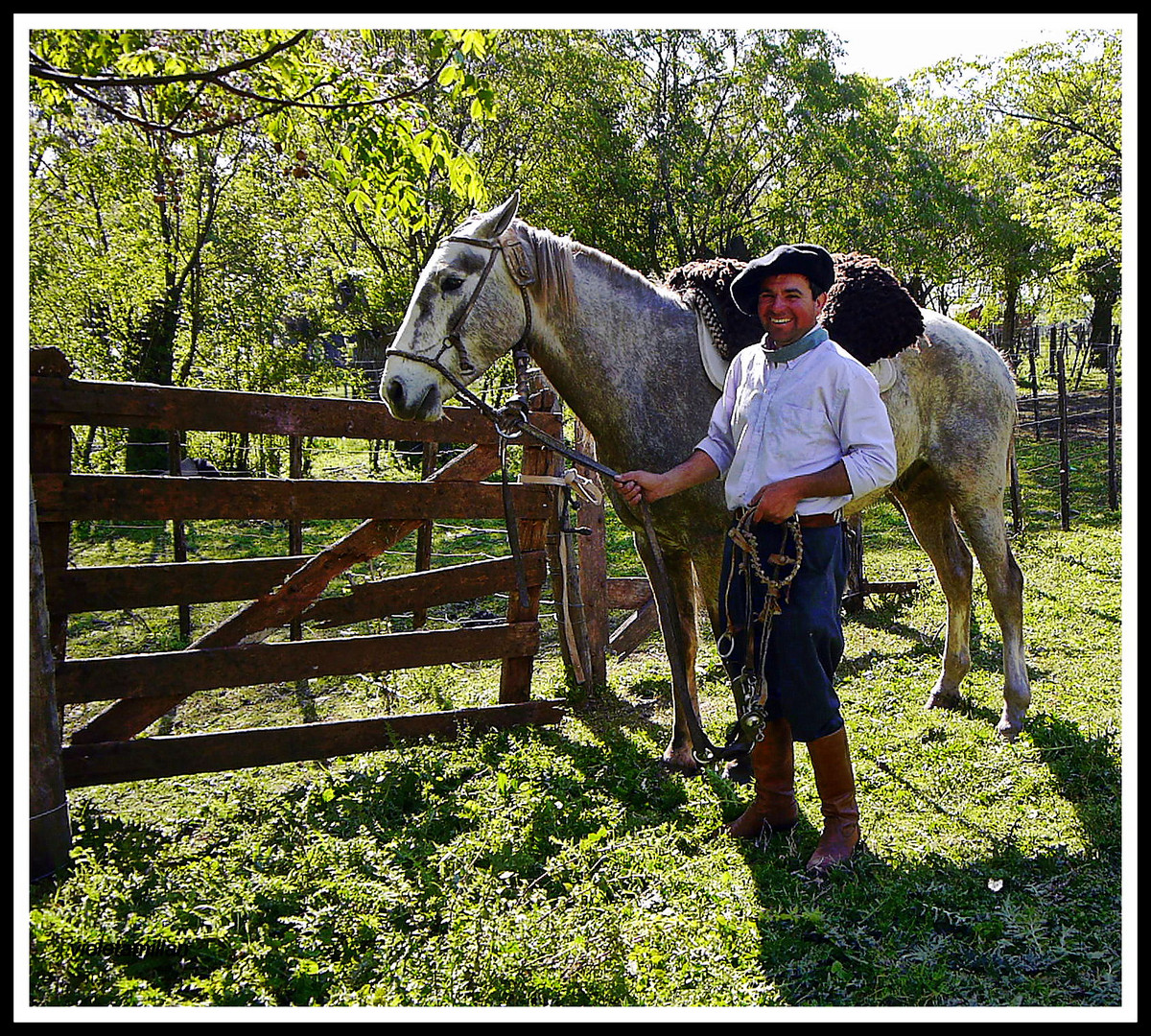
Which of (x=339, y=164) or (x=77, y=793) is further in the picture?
(x=339, y=164)

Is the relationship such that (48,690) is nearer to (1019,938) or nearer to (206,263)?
(1019,938)

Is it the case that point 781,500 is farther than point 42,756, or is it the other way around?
point 42,756

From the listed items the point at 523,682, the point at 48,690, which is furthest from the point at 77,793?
the point at 523,682

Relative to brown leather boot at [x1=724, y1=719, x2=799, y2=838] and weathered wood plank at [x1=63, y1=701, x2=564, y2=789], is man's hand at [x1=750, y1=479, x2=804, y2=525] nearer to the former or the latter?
brown leather boot at [x1=724, y1=719, x2=799, y2=838]

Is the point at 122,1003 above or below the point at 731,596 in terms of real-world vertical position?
below

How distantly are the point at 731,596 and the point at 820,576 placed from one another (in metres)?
0.36

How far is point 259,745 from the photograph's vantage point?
4.42m

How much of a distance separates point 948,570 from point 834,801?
250 centimetres

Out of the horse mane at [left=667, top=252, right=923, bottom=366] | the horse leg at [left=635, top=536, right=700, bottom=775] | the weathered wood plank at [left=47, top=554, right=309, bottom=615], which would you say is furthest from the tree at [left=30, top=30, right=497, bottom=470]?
the horse leg at [left=635, top=536, right=700, bottom=775]

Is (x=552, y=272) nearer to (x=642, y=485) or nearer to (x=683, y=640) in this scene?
(x=642, y=485)

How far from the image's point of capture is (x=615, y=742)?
194 inches

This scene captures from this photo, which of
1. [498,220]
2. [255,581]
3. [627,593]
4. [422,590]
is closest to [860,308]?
[498,220]

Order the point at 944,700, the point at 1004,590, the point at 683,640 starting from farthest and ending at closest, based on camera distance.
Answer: the point at 944,700 → the point at 1004,590 → the point at 683,640

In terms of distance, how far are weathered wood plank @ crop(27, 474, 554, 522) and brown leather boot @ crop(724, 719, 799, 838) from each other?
2409mm
